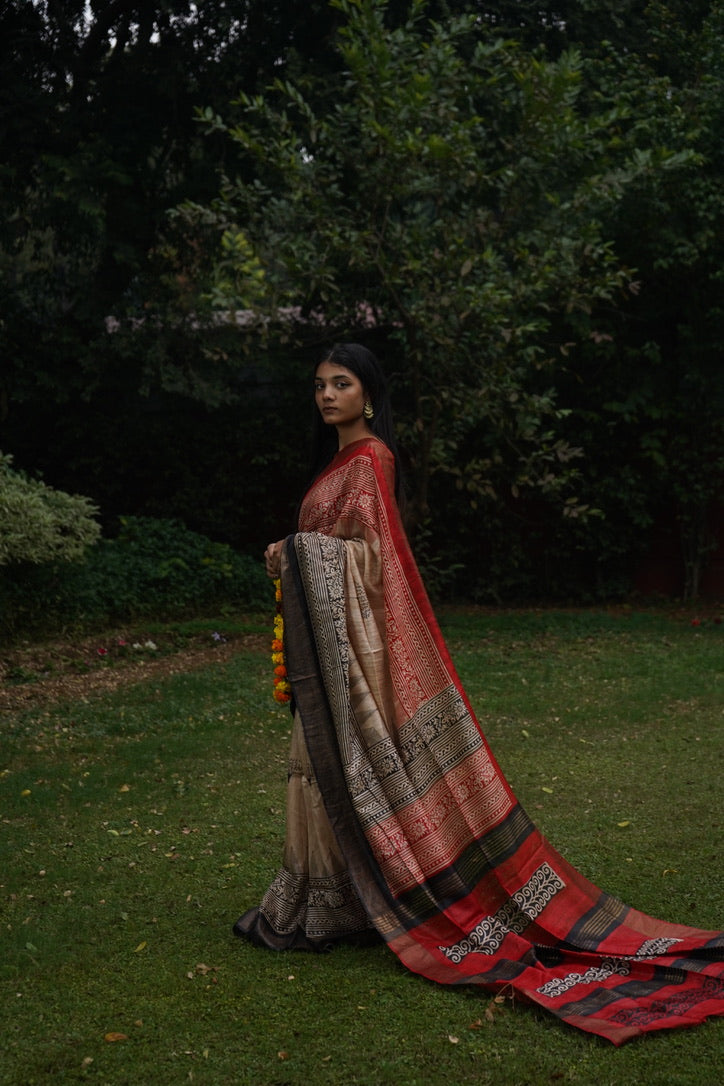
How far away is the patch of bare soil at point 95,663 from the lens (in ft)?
24.7

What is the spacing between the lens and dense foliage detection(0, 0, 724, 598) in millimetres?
8500

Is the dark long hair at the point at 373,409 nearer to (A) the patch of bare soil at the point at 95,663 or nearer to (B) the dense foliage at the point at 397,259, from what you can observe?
(A) the patch of bare soil at the point at 95,663

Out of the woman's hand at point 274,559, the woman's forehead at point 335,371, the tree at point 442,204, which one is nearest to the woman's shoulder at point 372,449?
the woman's forehead at point 335,371

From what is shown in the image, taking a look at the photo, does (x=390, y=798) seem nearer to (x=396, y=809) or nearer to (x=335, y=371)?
(x=396, y=809)

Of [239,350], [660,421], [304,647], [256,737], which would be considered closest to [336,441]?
[304,647]

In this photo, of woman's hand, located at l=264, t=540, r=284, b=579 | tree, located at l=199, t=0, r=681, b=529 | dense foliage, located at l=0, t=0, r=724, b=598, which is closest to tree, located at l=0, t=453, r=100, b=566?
dense foliage, located at l=0, t=0, r=724, b=598

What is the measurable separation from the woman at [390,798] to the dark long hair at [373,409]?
0.4 inches

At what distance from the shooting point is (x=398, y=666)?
3486mm

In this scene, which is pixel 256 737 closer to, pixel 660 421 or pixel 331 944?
pixel 331 944

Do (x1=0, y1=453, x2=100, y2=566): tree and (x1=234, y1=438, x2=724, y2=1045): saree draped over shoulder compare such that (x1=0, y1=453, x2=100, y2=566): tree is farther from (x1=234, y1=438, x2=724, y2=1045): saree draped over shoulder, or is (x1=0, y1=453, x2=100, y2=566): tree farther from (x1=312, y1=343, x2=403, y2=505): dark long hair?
(x1=234, y1=438, x2=724, y2=1045): saree draped over shoulder

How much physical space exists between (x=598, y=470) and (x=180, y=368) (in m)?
4.11

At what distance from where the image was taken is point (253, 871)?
14.1 feet

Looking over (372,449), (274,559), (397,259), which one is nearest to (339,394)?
(372,449)

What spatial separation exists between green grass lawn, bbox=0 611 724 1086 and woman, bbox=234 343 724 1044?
178 mm
